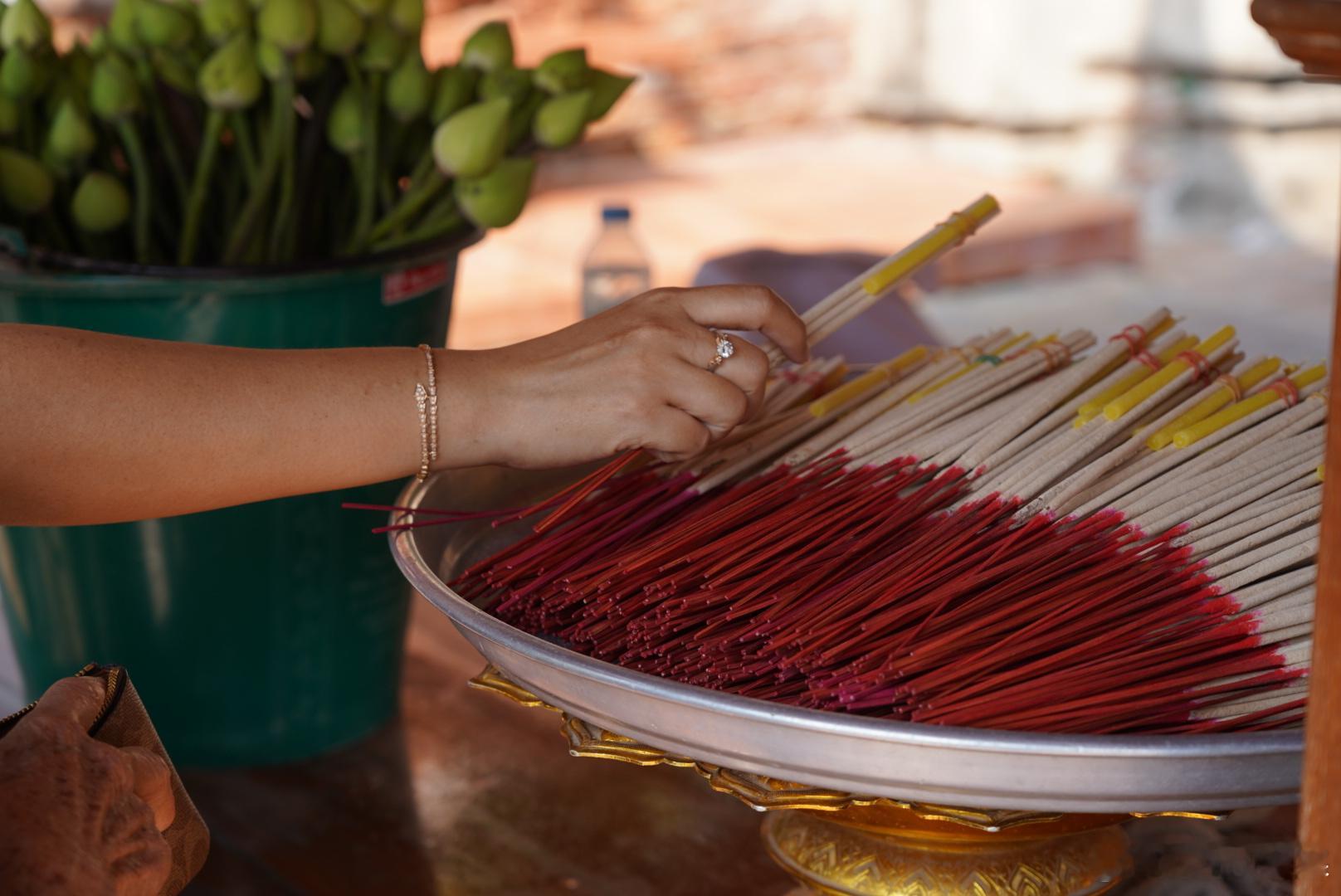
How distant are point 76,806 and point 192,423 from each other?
0.84ft

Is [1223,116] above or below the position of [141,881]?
below

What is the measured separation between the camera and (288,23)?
1.30 metres

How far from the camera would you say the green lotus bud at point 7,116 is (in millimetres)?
1306

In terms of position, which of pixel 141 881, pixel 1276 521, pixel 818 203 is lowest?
pixel 818 203

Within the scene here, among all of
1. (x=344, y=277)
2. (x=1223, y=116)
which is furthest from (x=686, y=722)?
(x=1223, y=116)

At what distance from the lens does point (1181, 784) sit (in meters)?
0.63

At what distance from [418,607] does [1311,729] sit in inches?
56.3

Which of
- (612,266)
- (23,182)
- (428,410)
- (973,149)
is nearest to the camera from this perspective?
(428,410)

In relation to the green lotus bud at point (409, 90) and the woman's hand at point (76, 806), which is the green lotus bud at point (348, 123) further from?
the woman's hand at point (76, 806)

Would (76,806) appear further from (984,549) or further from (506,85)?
(506,85)

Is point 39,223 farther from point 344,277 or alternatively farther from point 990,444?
point 990,444

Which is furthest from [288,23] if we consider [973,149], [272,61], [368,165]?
[973,149]

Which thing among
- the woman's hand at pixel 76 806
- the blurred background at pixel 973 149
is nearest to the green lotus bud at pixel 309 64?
the woman's hand at pixel 76 806

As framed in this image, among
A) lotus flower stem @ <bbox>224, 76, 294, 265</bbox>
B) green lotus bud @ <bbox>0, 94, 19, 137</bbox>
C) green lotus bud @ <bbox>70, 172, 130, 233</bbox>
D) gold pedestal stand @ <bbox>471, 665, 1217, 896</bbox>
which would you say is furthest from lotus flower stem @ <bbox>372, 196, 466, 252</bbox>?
gold pedestal stand @ <bbox>471, 665, 1217, 896</bbox>
